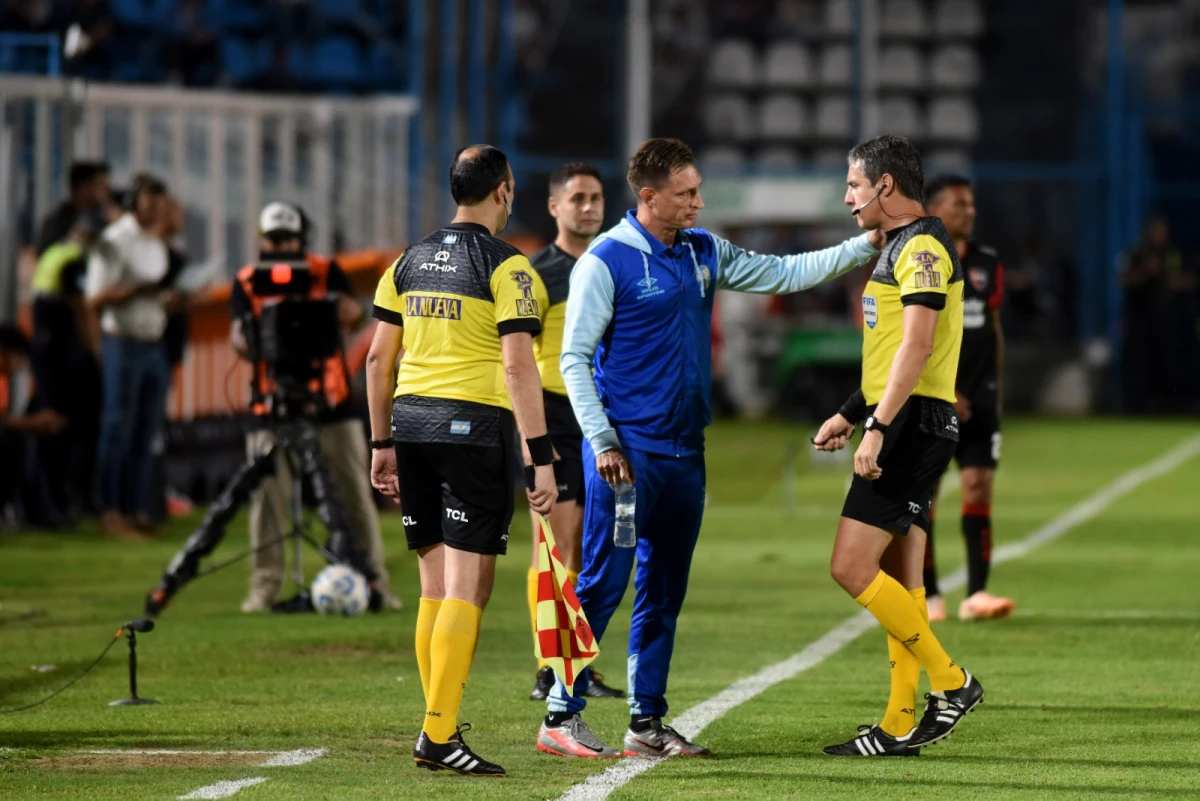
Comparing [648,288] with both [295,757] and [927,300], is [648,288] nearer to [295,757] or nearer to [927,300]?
[927,300]

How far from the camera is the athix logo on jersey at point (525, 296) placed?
6387mm

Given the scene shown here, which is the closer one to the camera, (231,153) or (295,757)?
(295,757)

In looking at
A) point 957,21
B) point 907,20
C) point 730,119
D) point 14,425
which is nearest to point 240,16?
point 730,119

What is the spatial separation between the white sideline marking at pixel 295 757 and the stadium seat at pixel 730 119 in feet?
105

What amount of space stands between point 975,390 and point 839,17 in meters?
29.2

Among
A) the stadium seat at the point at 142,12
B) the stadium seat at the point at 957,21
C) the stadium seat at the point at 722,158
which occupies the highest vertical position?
the stadium seat at the point at 957,21

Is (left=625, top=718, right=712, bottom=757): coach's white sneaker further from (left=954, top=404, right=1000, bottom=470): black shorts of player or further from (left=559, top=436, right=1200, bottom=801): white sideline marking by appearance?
(left=954, top=404, right=1000, bottom=470): black shorts of player

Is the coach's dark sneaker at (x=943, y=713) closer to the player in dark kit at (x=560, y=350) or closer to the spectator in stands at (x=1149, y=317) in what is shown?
the player in dark kit at (x=560, y=350)

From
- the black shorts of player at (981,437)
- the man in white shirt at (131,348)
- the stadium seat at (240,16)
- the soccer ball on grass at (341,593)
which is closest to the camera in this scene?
the black shorts of player at (981,437)

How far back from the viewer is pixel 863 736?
678cm

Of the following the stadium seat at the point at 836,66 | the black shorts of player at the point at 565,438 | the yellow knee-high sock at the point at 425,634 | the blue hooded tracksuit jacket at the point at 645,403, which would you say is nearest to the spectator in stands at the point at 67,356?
the black shorts of player at the point at 565,438

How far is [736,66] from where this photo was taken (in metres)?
38.0

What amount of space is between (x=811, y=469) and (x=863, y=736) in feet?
45.9

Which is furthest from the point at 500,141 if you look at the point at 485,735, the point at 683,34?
the point at 485,735
